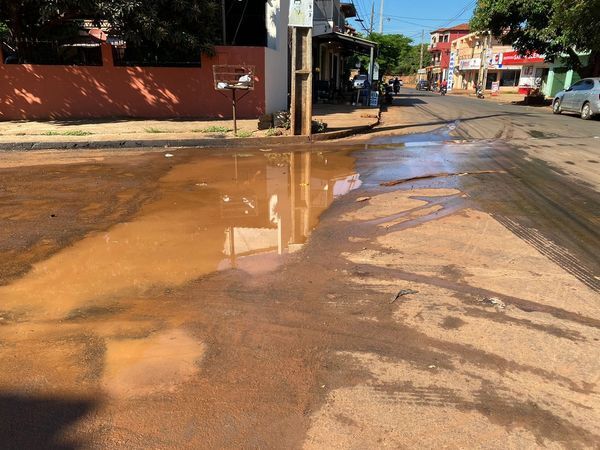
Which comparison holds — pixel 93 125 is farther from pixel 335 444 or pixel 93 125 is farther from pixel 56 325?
pixel 335 444

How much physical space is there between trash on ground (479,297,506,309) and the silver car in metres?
17.5

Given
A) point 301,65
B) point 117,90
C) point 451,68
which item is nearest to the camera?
point 301,65

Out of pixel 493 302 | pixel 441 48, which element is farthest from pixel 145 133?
pixel 441 48

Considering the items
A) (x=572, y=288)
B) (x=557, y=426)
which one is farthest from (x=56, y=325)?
(x=572, y=288)

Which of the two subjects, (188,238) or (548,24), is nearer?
(188,238)

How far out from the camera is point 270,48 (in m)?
17.6

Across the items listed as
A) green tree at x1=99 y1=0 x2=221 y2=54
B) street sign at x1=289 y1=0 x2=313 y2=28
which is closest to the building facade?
green tree at x1=99 y1=0 x2=221 y2=54

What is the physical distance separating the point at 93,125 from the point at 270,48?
22.2 ft

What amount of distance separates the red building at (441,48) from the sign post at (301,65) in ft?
226

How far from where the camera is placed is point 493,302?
150 inches

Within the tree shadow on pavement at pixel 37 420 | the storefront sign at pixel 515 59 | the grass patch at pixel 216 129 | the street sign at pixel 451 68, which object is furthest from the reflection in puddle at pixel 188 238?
the street sign at pixel 451 68

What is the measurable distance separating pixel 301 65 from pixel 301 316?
10023 millimetres

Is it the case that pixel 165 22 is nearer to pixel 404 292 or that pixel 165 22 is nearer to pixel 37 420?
pixel 404 292

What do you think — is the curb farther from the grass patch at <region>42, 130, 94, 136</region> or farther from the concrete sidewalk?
the grass patch at <region>42, 130, 94, 136</region>
